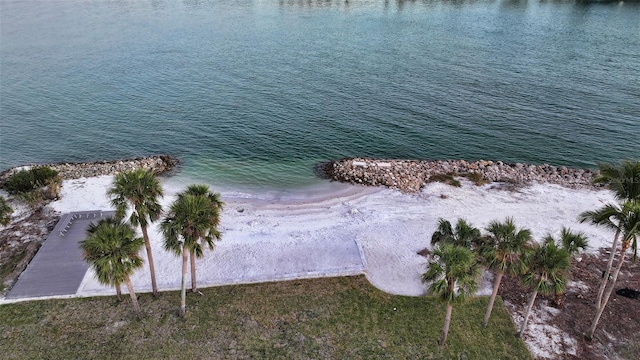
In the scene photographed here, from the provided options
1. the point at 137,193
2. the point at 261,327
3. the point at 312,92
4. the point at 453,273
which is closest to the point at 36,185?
Answer: the point at 137,193

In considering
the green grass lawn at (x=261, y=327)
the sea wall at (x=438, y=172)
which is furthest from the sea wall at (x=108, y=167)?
the green grass lawn at (x=261, y=327)

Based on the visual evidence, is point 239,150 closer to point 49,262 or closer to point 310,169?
point 310,169

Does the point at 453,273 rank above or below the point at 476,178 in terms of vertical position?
above

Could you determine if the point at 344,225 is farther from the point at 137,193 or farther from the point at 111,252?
the point at 111,252

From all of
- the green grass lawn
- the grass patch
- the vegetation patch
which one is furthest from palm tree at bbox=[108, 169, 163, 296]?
the grass patch

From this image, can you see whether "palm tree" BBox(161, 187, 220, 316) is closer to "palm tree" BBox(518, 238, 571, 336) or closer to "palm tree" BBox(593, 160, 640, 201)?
"palm tree" BBox(518, 238, 571, 336)

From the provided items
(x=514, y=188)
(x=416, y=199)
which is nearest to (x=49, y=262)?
(x=416, y=199)
